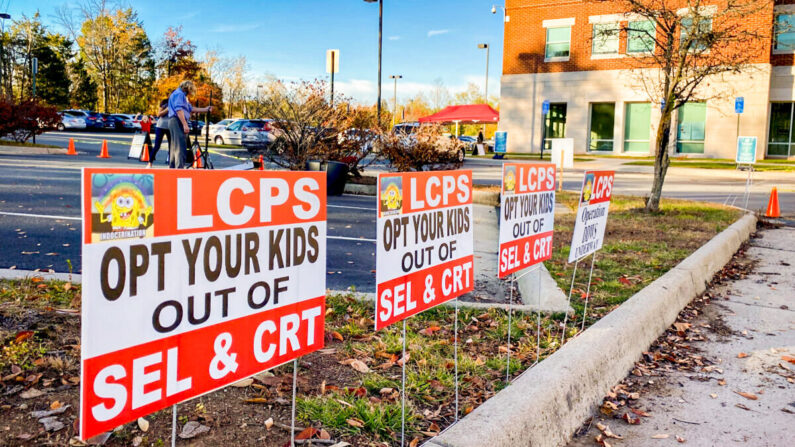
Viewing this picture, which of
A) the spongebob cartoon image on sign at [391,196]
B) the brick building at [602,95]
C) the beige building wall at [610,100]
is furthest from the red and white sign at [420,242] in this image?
the brick building at [602,95]

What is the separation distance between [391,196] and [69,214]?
7.48 metres

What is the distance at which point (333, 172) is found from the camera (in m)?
13.5

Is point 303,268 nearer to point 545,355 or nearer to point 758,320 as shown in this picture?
point 545,355

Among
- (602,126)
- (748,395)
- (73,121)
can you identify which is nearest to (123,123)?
(73,121)

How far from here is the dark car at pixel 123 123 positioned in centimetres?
5038

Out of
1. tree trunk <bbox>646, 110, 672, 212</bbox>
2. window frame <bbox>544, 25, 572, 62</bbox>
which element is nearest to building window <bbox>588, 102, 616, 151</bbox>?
window frame <bbox>544, 25, 572, 62</bbox>

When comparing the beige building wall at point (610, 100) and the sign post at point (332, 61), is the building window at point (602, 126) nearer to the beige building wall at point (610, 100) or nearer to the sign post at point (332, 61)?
the beige building wall at point (610, 100)

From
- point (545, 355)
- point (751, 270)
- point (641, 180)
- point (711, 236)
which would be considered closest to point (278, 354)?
point (545, 355)

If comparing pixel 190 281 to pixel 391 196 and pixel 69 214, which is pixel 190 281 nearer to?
pixel 391 196

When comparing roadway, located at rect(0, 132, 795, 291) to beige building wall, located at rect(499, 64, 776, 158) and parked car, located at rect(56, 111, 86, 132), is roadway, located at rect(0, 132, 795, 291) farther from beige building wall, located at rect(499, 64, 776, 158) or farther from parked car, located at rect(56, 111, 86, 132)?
parked car, located at rect(56, 111, 86, 132)

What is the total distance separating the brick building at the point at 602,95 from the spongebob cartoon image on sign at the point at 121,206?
3393 centimetres

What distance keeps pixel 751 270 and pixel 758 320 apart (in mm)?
2361

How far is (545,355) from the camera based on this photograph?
13.8 ft

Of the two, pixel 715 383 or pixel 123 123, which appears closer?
pixel 715 383
